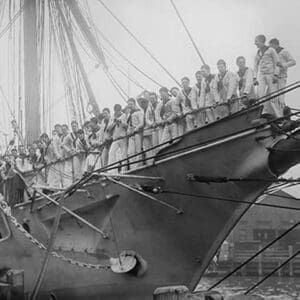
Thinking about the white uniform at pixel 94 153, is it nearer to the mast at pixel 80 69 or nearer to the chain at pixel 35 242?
the chain at pixel 35 242

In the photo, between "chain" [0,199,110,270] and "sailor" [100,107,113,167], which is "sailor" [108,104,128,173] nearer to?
"sailor" [100,107,113,167]

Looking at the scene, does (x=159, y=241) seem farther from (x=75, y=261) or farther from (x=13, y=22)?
(x=13, y=22)

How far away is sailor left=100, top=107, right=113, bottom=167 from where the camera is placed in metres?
12.9

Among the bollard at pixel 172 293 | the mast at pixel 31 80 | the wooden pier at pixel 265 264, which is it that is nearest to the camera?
the bollard at pixel 172 293

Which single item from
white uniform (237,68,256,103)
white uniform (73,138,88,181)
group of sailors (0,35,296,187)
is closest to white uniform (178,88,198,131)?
group of sailors (0,35,296,187)

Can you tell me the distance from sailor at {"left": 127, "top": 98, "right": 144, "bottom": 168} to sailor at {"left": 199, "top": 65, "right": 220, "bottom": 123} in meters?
1.61

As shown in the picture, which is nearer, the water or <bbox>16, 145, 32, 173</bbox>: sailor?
<bbox>16, 145, 32, 173</bbox>: sailor

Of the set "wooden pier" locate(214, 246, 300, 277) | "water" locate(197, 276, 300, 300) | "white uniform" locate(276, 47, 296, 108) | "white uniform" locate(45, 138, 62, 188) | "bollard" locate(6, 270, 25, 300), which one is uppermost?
"white uniform" locate(276, 47, 296, 108)

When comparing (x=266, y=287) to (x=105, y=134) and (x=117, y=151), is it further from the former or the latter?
(x=117, y=151)

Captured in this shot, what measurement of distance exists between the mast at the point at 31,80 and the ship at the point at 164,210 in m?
7.34

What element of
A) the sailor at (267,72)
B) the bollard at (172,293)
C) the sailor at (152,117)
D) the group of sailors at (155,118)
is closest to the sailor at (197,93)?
the group of sailors at (155,118)

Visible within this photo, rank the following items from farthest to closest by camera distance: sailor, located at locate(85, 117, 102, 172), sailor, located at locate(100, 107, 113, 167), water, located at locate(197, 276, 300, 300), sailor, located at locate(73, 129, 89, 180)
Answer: water, located at locate(197, 276, 300, 300) < sailor, located at locate(73, 129, 89, 180) < sailor, located at locate(85, 117, 102, 172) < sailor, located at locate(100, 107, 113, 167)

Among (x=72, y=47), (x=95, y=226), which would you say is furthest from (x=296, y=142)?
(x=72, y=47)

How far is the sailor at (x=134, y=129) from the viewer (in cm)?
1224
